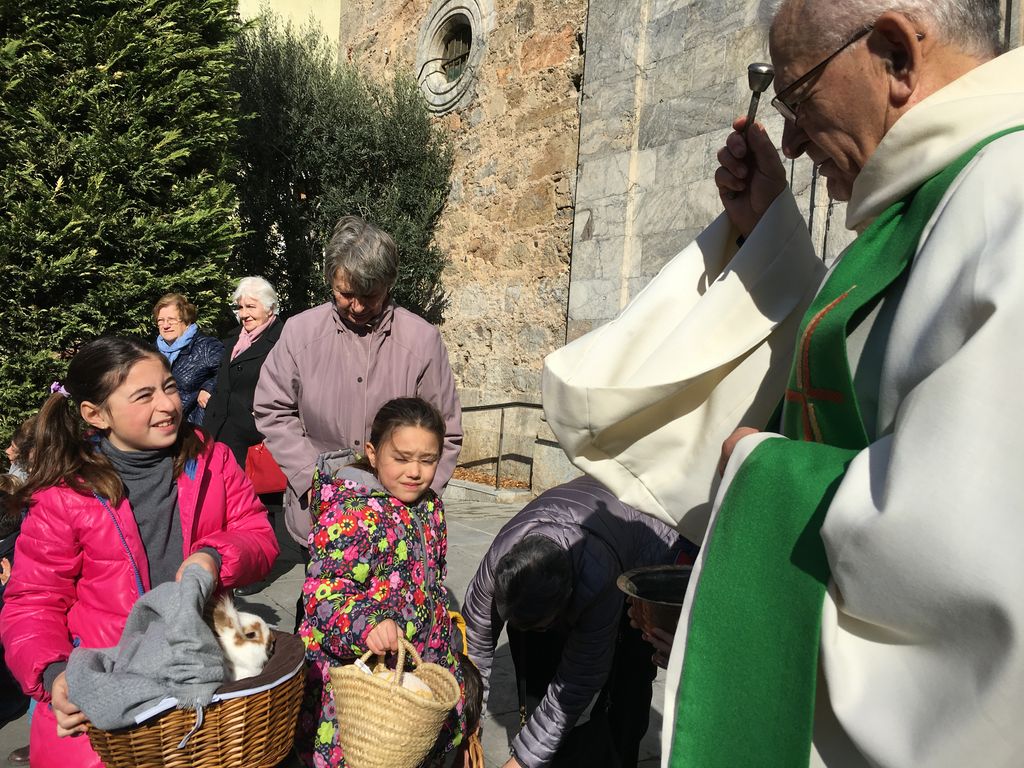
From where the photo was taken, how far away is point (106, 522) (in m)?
2.32

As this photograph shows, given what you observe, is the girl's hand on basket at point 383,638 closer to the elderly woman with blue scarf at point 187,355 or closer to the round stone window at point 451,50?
the elderly woman with blue scarf at point 187,355

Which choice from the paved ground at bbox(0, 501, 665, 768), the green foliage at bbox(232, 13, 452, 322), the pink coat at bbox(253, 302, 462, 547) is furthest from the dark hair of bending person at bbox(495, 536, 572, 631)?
the green foliage at bbox(232, 13, 452, 322)

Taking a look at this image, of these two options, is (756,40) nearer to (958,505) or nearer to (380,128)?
(380,128)

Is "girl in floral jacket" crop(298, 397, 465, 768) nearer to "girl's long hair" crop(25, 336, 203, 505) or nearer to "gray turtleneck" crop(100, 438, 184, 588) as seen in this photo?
"gray turtleneck" crop(100, 438, 184, 588)

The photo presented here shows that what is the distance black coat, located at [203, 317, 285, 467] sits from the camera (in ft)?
17.0

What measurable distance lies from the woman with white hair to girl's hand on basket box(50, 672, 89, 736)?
325cm

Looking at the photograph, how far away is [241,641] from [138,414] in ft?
2.41

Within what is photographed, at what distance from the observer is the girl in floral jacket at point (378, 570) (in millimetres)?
2469

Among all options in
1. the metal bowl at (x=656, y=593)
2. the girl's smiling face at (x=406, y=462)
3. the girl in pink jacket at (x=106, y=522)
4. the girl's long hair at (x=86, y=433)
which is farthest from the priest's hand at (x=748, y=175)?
the girl's long hair at (x=86, y=433)

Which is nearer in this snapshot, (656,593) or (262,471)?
(656,593)

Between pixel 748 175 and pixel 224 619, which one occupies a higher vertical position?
pixel 748 175

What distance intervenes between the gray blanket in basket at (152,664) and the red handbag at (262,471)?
8.87 feet

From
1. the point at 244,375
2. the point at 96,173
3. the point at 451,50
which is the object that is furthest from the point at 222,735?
the point at 451,50

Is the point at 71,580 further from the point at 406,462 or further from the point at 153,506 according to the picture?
the point at 406,462
